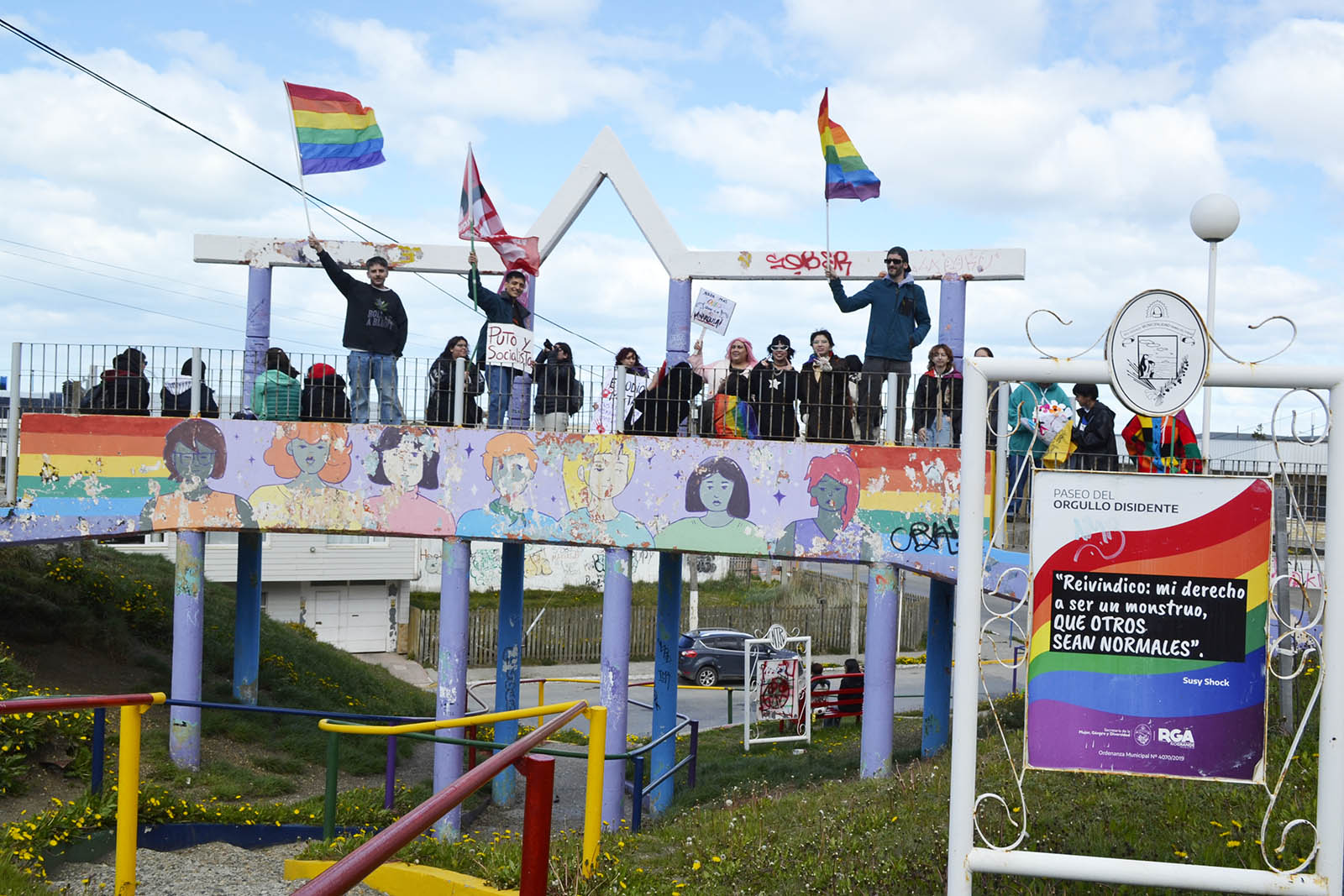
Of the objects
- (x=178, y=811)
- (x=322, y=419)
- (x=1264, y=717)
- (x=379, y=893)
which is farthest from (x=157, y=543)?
(x=1264, y=717)

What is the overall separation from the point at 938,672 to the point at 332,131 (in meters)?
9.47

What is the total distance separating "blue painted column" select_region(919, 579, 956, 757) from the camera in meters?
14.0

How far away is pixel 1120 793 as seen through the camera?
6.92 metres

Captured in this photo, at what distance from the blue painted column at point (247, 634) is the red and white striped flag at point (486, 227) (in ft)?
18.9

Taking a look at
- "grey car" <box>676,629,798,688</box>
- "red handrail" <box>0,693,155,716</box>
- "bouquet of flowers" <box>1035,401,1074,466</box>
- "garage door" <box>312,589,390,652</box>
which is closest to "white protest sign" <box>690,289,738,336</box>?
Result: "bouquet of flowers" <box>1035,401,1074,466</box>

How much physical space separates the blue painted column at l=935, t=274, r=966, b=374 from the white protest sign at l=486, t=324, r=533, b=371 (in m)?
3.97

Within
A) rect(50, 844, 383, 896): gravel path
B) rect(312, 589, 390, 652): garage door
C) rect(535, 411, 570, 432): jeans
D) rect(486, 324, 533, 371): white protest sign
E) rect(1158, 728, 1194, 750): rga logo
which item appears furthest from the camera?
rect(312, 589, 390, 652): garage door

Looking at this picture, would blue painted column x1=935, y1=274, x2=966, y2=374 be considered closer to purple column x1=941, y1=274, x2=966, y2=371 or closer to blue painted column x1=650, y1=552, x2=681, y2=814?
purple column x1=941, y1=274, x2=966, y2=371

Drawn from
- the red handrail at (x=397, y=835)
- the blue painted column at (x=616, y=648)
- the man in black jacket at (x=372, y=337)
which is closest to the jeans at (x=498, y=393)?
the man in black jacket at (x=372, y=337)

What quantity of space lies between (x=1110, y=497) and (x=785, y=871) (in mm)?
2760

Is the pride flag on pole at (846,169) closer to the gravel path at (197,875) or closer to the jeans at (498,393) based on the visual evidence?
the jeans at (498,393)

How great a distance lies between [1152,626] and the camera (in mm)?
4836

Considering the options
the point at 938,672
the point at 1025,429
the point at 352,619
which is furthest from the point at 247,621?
the point at 352,619

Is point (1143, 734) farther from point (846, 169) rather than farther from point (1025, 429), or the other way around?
point (846, 169)
